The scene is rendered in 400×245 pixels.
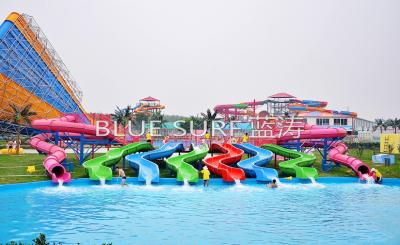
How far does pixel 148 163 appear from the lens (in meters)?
26.1

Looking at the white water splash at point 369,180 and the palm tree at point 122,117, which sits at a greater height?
the palm tree at point 122,117

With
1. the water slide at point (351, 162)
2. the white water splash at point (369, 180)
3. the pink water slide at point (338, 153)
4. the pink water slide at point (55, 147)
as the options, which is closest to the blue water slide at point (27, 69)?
the pink water slide at point (55, 147)

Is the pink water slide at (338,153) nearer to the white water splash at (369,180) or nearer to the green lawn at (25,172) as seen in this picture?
the white water splash at (369,180)

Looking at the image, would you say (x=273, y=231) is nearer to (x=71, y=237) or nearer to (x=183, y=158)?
(x=71, y=237)

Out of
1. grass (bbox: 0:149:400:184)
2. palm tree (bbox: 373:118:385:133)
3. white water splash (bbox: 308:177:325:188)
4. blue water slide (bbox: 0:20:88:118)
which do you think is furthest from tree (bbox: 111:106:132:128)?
palm tree (bbox: 373:118:385:133)

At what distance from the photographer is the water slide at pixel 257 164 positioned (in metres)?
25.0

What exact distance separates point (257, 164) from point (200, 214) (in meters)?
12.0

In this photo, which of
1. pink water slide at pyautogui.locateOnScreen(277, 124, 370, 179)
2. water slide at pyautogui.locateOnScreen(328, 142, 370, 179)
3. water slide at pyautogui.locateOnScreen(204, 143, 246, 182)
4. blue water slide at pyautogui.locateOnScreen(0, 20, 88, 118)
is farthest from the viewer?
blue water slide at pyautogui.locateOnScreen(0, 20, 88, 118)

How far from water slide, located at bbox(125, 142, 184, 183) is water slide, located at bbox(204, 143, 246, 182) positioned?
2.84m

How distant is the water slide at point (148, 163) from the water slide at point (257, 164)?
4783 millimetres

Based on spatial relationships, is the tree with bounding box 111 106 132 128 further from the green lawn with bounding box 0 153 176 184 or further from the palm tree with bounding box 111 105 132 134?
the green lawn with bounding box 0 153 176 184

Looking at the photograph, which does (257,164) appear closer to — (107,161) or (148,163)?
(148,163)

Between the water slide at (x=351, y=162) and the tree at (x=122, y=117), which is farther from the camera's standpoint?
the tree at (x=122, y=117)

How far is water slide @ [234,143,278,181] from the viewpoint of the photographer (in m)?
25.0
